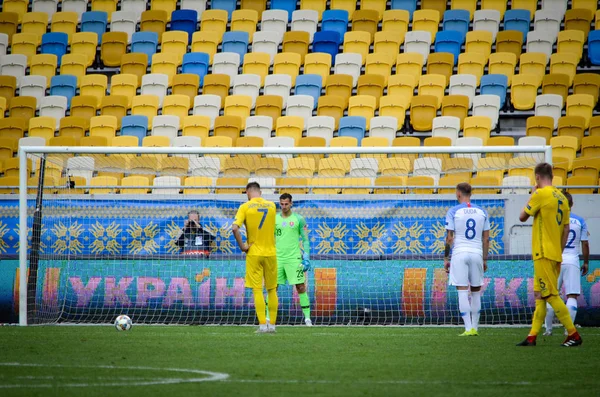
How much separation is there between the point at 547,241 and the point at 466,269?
6.18ft

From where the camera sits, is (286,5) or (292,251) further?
(286,5)

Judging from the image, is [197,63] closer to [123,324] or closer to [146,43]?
[146,43]

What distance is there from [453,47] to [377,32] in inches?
75.5

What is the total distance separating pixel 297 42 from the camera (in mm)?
22156

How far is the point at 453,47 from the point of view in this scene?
21578 mm

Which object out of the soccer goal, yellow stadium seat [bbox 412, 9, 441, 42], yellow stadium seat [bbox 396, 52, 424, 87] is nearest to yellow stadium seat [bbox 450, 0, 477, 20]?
yellow stadium seat [bbox 412, 9, 441, 42]

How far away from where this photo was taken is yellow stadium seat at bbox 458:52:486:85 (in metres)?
20.6

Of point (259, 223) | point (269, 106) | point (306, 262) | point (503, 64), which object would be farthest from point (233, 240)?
point (503, 64)

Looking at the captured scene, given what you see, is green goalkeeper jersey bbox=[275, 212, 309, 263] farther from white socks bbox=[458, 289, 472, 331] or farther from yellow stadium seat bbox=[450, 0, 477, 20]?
yellow stadium seat bbox=[450, 0, 477, 20]

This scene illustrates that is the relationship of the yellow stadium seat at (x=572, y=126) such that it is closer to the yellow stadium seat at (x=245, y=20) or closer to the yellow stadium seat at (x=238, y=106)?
the yellow stadium seat at (x=238, y=106)

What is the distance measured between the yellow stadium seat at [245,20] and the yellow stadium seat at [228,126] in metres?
4.43

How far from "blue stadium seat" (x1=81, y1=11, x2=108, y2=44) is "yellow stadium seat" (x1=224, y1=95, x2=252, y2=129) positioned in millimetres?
5622

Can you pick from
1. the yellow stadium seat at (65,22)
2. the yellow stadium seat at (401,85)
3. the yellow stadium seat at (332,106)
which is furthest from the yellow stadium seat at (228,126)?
the yellow stadium seat at (65,22)

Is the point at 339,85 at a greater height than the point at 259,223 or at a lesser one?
greater
